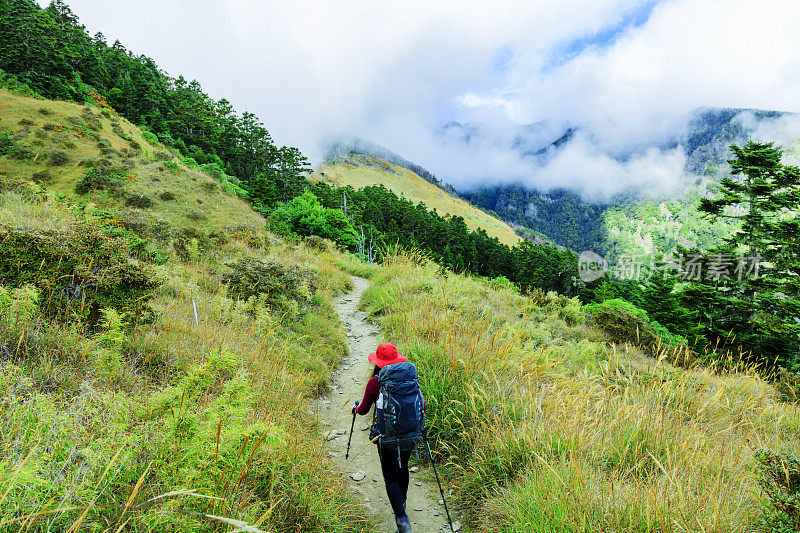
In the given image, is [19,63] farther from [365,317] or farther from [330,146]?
[330,146]

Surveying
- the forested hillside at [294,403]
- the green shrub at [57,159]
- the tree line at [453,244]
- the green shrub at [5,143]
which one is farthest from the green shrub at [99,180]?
the tree line at [453,244]

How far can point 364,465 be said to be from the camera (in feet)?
14.3

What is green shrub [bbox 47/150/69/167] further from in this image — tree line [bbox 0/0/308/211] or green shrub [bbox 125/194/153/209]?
tree line [bbox 0/0/308/211]

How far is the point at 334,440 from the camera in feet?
15.3

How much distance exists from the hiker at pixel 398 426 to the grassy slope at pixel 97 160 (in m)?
14.6

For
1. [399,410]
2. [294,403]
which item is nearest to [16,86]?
[294,403]

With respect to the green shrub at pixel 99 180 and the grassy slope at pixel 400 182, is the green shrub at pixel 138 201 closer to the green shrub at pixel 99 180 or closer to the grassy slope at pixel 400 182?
the green shrub at pixel 99 180

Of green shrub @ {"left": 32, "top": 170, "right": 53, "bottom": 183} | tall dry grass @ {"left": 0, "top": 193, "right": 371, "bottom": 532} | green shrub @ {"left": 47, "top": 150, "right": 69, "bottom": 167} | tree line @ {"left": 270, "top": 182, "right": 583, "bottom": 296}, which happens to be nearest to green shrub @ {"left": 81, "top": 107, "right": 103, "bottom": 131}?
green shrub @ {"left": 47, "top": 150, "right": 69, "bottom": 167}

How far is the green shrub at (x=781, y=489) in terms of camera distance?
76.5 inches

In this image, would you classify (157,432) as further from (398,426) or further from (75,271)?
(75,271)

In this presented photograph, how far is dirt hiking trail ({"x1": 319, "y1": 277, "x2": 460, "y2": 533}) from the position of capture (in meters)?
3.68

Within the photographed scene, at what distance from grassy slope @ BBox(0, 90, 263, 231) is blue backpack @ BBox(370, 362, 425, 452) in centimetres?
1460

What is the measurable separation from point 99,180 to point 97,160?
3.58m

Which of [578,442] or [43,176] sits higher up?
[43,176]
